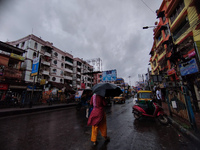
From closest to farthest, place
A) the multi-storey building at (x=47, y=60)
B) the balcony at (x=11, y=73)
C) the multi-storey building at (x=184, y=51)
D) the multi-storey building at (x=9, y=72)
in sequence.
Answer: the multi-storey building at (x=184, y=51)
the multi-storey building at (x=9, y=72)
the balcony at (x=11, y=73)
the multi-storey building at (x=47, y=60)

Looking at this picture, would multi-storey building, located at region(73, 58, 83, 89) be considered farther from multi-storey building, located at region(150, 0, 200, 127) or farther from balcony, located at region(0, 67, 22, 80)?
multi-storey building, located at region(150, 0, 200, 127)

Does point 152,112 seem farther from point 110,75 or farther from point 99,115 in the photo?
point 110,75

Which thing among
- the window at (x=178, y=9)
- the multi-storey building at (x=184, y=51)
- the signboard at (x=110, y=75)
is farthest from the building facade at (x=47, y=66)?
the window at (x=178, y=9)

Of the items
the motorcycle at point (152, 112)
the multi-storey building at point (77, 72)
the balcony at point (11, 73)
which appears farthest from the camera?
the multi-storey building at point (77, 72)

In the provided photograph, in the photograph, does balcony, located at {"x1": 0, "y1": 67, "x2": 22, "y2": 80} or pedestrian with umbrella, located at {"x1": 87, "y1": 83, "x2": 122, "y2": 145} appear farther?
balcony, located at {"x1": 0, "y1": 67, "x2": 22, "y2": 80}

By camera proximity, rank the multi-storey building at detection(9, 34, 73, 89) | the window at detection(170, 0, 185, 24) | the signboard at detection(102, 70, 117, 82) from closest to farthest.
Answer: the window at detection(170, 0, 185, 24) < the signboard at detection(102, 70, 117, 82) < the multi-storey building at detection(9, 34, 73, 89)

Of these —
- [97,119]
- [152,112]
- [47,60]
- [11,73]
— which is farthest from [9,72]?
[152,112]

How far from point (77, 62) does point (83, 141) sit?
42330mm

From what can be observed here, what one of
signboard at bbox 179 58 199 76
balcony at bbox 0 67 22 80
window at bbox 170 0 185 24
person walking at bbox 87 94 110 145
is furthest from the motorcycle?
balcony at bbox 0 67 22 80

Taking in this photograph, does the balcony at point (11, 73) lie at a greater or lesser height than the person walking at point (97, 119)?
greater

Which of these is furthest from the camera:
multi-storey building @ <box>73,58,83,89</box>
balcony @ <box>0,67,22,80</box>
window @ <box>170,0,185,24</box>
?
multi-storey building @ <box>73,58,83,89</box>

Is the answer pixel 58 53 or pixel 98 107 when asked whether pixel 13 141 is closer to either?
pixel 98 107

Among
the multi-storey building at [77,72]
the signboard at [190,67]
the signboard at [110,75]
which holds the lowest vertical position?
the signboard at [190,67]

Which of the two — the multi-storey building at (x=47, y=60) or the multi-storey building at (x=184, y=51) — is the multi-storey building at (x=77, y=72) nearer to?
the multi-storey building at (x=47, y=60)
